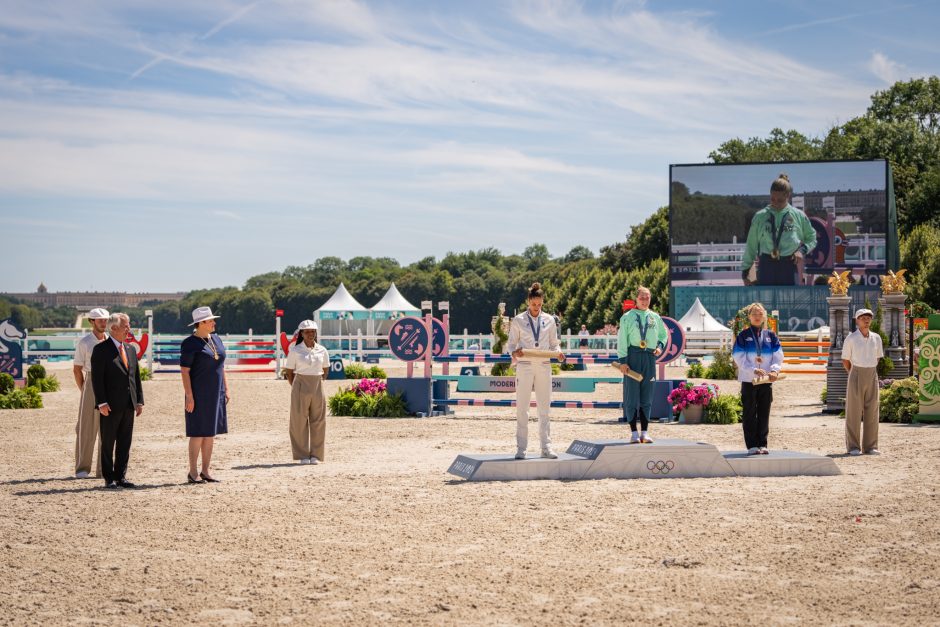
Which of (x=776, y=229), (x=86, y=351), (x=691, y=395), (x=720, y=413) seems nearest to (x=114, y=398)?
(x=86, y=351)

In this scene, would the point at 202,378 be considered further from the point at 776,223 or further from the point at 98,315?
the point at 776,223

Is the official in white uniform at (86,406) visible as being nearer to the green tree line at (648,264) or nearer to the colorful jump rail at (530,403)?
the colorful jump rail at (530,403)

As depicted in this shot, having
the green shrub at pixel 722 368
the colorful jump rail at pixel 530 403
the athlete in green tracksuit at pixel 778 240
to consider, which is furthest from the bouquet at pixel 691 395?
the athlete in green tracksuit at pixel 778 240

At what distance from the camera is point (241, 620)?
6.68 m

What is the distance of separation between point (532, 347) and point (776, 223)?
44799mm

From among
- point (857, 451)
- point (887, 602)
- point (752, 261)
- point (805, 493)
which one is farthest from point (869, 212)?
point (887, 602)

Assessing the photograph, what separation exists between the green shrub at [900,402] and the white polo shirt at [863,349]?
219 inches

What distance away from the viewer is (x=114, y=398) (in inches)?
452

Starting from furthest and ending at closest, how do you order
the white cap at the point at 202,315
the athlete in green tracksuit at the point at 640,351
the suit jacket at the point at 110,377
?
the athlete in green tracksuit at the point at 640,351, the white cap at the point at 202,315, the suit jacket at the point at 110,377

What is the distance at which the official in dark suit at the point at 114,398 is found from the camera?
450 inches

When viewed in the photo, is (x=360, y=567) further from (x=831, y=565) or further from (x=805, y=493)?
(x=805, y=493)

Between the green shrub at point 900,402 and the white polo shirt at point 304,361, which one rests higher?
the white polo shirt at point 304,361

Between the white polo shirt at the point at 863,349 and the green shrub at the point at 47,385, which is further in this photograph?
the green shrub at the point at 47,385

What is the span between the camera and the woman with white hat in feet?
42.8
